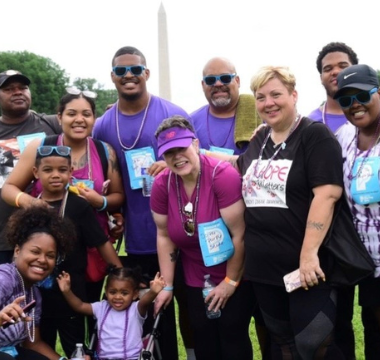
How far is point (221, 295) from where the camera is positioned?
396 cm

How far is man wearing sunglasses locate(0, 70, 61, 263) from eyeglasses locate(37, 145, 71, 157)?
0.58 m

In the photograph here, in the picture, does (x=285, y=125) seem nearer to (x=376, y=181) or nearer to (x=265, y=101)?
(x=265, y=101)

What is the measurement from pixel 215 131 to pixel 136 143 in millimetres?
639

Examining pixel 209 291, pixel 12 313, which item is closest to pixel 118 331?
pixel 209 291

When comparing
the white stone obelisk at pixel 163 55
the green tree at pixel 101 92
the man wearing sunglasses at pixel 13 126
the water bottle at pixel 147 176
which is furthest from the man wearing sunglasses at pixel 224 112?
the green tree at pixel 101 92

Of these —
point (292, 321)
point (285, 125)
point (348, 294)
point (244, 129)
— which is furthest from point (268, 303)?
point (244, 129)

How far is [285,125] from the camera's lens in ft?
12.1

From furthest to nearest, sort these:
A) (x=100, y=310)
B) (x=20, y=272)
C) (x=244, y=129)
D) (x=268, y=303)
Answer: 1. (x=244, y=129)
2. (x=100, y=310)
3. (x=20, y=272)
4. (x=268, y=303)

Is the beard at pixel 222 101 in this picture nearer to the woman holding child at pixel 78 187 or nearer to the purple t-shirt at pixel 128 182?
the purple t-shirt at pixel 128 182

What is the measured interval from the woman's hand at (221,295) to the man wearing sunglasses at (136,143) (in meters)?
0.81

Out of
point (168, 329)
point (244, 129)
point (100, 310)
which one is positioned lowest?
point (168, 329)

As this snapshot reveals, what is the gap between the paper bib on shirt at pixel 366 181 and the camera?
351 cm

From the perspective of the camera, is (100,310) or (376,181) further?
(100,310)

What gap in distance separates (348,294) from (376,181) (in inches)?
41.4
